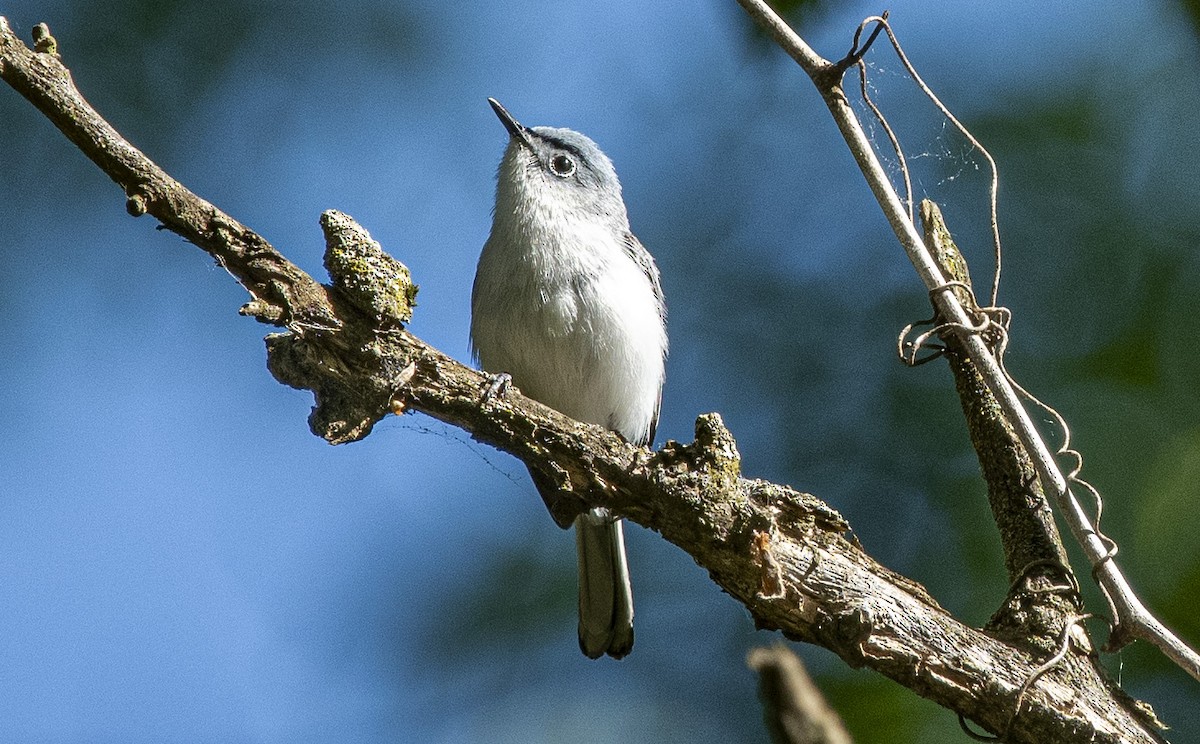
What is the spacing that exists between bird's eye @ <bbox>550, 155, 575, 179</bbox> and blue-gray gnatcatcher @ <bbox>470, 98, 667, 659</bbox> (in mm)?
40

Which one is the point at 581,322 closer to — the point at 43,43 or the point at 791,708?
the point at 43,43

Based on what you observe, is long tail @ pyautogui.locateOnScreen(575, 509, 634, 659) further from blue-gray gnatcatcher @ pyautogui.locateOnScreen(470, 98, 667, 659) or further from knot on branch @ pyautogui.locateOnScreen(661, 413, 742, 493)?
knot on branch @ pyautogui.locateOnScreen(661, 413, 742, 493)

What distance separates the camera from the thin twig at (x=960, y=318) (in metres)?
2.55

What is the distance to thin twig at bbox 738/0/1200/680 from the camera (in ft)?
8.38

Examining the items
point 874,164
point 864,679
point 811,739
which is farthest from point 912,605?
point 811,739

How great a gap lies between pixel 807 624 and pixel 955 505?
4.73 ft

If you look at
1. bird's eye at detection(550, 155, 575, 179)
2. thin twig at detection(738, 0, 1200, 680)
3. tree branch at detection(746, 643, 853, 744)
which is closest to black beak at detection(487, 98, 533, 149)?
bird's eye at detection(550, 155, 575, 179)

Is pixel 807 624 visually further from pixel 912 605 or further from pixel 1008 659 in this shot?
pixel 1008 659

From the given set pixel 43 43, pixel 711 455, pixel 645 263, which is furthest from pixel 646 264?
pixel 43 43

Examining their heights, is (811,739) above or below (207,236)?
below

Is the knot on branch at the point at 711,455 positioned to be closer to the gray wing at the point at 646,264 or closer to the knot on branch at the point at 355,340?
the knot on branch at the point at 355,340

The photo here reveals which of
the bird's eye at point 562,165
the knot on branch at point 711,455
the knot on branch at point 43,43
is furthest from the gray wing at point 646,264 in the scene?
the knot on branch at point 43,43

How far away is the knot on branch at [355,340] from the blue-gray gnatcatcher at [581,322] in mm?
1203

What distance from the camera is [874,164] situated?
2.85 metres
